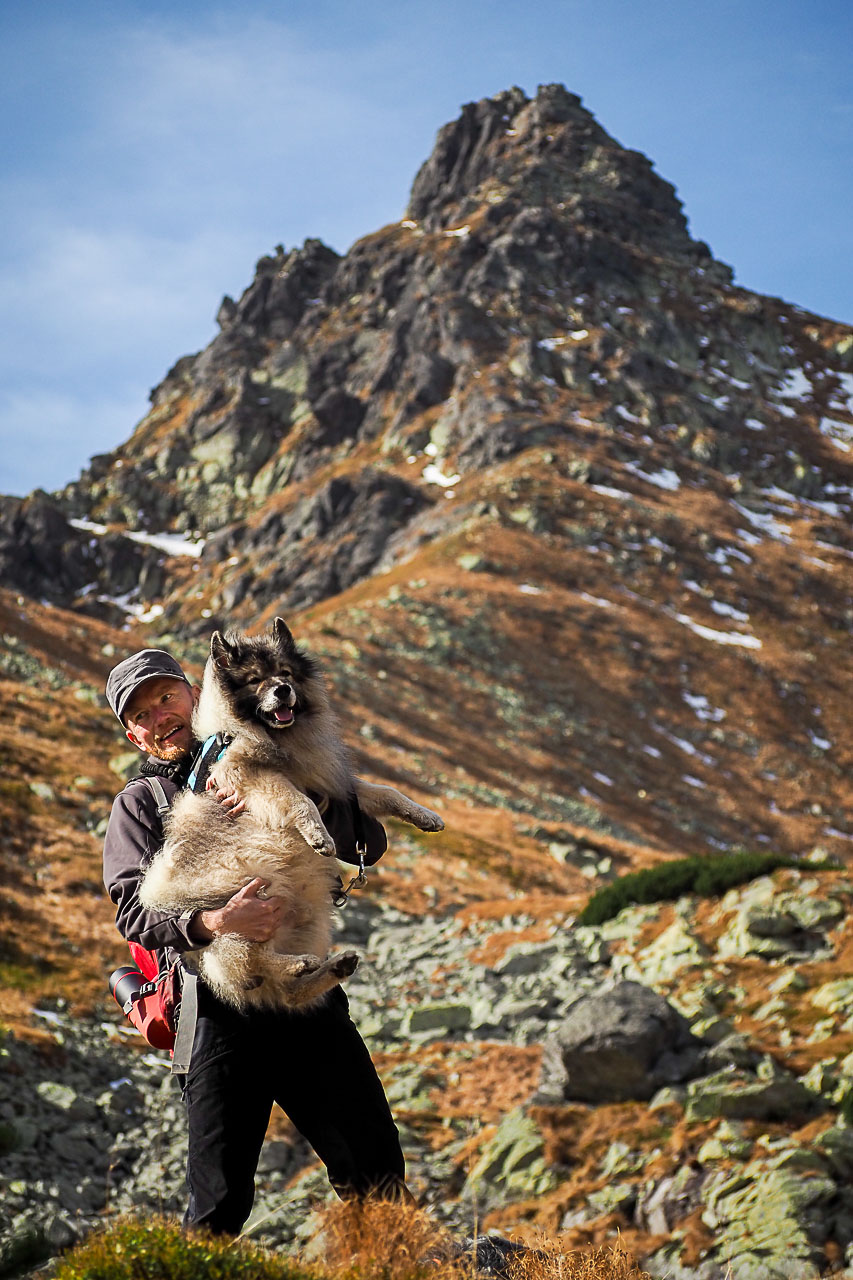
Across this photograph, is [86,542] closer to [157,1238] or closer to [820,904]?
[820,904]

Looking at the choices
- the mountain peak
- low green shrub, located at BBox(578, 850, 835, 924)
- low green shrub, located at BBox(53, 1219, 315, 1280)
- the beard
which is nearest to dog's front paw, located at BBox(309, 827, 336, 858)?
the beard

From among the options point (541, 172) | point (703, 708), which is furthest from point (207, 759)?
point (541, 172)

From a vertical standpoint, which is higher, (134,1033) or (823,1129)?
(823,1129)

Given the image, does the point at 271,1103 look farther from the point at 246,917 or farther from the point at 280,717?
the point at 280,717

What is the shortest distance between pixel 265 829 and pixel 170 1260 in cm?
161

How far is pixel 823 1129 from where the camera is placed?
9.62m

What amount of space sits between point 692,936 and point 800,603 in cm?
5964

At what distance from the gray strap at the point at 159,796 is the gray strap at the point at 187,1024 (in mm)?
614

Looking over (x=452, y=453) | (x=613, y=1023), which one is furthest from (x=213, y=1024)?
(x=452, y=453)

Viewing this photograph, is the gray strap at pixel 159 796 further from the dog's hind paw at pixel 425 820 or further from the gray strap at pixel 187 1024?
the dog's hind paw at pixel 425 820

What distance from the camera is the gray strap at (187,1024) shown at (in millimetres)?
3654

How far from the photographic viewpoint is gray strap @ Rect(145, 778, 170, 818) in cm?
388

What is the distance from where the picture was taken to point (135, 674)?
4223 millimetres

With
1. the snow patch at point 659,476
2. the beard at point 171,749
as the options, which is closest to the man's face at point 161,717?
the beard at point 171,749
